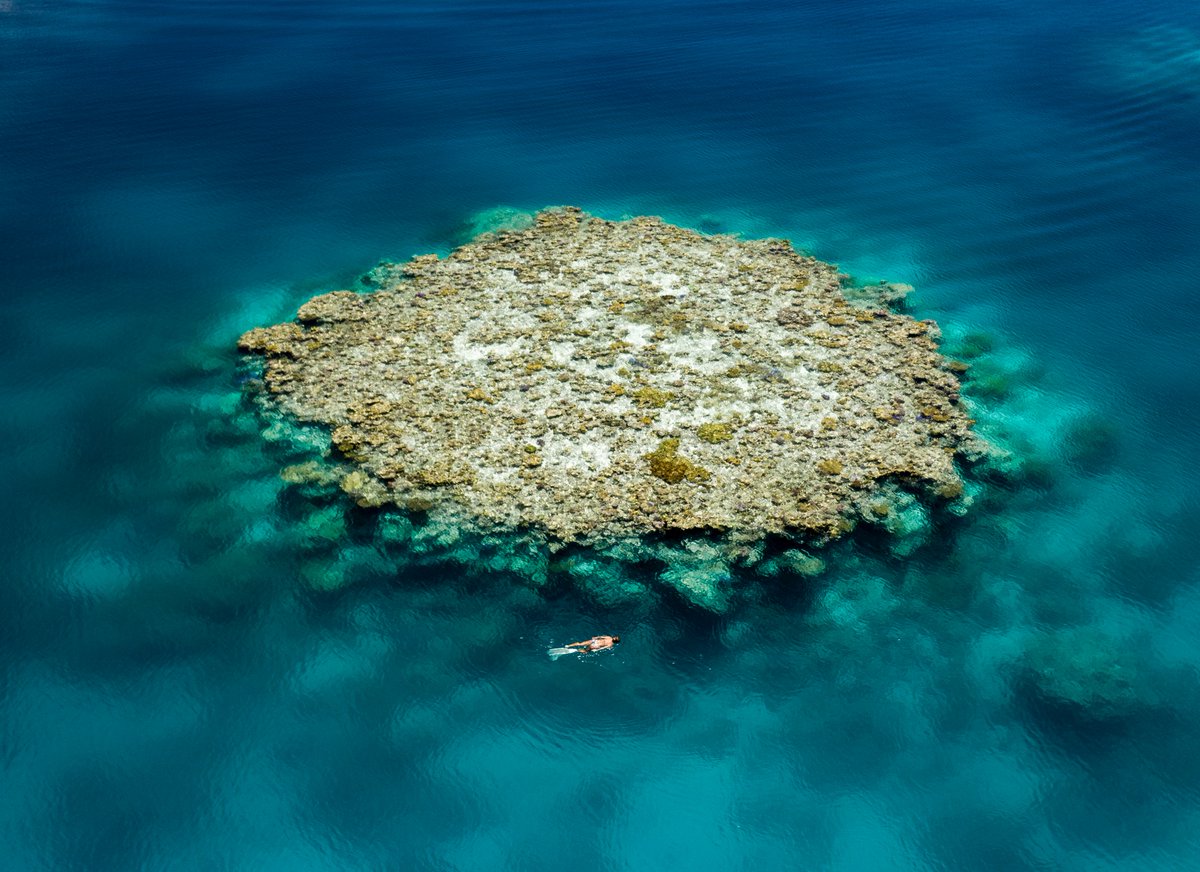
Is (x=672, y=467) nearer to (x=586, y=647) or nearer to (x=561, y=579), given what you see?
(x=561, y=579)

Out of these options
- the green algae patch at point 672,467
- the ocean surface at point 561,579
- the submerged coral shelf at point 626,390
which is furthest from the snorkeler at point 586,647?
the green algae patch at point 672,467

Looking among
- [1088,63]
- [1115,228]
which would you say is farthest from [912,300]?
[1088,63]

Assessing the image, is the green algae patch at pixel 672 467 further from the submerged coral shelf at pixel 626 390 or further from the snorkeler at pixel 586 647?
the snorkeler at pixel 586 647

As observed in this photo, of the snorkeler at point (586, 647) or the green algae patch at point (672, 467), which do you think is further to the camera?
the green algae patch at point (672, 467)

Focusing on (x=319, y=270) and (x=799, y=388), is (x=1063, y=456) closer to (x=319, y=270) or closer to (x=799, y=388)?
(x=799, y=388)

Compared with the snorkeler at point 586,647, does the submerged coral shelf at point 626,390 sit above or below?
above

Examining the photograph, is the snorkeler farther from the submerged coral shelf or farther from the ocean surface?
the submerged coral shelf
